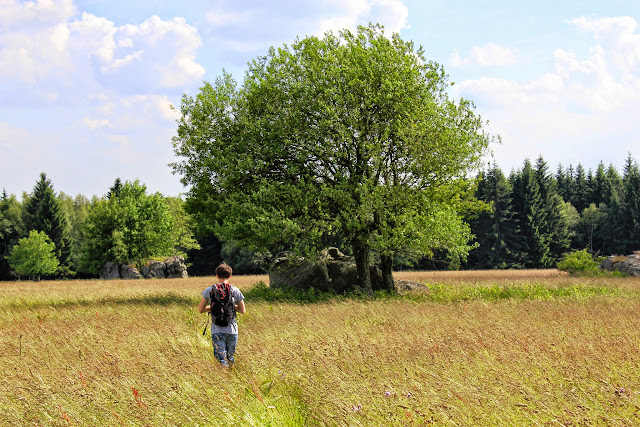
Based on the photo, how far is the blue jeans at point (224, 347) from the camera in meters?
7.43

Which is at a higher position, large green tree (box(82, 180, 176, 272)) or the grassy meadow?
large green tree (box(82, 180, 176, 272))

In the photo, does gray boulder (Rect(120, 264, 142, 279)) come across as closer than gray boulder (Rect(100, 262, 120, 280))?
Yes

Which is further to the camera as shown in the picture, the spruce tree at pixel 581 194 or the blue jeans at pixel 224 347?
the spruce tree at pixel 581 194

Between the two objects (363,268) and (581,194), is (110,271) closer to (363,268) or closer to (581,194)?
(363,268)

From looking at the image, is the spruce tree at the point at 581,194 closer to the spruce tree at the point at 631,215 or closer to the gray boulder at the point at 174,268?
the spruce tree at the point at 631,215

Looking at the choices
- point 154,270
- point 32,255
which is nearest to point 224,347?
point 154,270

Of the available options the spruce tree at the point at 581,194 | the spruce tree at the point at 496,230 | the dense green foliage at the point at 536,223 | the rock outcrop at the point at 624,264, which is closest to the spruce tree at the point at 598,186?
the spruce tree at the point at 581,194

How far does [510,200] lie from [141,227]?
4949 centimetres

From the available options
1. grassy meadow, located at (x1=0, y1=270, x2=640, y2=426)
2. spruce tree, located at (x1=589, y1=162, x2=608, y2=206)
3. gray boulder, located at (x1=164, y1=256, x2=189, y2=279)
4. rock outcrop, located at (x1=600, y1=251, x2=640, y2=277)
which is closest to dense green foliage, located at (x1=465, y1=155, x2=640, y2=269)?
spruce tree, located at (x1=589, y1=162, x2=608, y2=206)

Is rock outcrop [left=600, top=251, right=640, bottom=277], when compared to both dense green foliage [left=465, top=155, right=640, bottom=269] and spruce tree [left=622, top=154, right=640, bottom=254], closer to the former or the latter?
dense green foliage [left=465, top=155, right=640, bottom=269]

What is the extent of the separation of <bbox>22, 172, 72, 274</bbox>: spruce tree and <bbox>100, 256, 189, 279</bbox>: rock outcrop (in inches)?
681

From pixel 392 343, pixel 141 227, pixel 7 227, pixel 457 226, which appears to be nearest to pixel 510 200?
pixel 141 227

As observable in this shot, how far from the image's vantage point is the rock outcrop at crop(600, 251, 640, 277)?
3069 centimetres

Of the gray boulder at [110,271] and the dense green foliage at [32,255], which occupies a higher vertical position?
the dense green foliage at [32,255]
